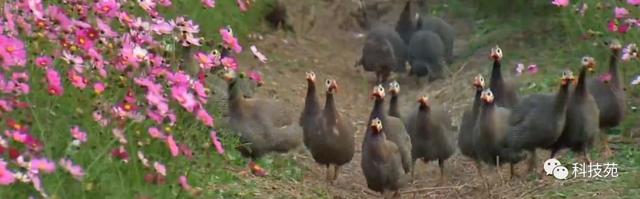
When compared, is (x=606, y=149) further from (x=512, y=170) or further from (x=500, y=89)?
(x=500, y=89)

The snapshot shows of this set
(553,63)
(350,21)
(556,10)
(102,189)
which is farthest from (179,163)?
(350,21)

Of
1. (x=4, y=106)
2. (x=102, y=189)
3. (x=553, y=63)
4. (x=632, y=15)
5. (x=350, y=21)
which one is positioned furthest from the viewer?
(x=350, y=21)

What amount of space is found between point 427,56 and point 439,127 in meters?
3.13

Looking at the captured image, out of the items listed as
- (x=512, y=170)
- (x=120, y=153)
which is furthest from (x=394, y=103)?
(x=120, y=153)

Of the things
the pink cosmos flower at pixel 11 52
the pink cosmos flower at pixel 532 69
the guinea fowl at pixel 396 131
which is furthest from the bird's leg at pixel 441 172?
the pink cosmos flower at pixel 11 52

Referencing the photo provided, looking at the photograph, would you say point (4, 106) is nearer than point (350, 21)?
Yes

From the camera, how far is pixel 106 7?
4621 millimetres

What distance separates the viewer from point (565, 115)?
263 inches

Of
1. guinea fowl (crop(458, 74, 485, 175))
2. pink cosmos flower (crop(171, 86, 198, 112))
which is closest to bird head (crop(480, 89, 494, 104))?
guinea fowl (crop(458, 74, 485, 175))

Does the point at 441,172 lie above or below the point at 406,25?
below

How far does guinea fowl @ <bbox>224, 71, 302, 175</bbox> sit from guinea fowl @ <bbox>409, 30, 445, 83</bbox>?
3277mm

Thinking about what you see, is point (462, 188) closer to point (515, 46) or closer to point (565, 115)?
point (565, 115)

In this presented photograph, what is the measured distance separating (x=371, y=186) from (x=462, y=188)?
0.77 meters

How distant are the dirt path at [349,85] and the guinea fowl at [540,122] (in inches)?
9.5
